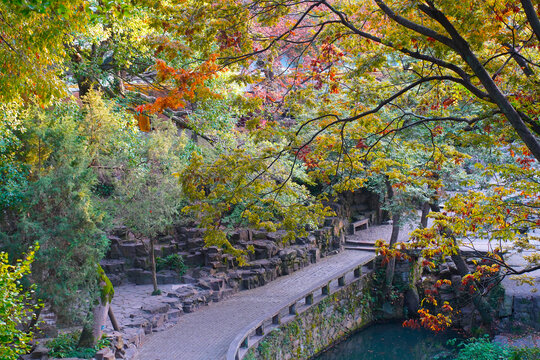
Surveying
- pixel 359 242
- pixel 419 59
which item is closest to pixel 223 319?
pixel 419 59

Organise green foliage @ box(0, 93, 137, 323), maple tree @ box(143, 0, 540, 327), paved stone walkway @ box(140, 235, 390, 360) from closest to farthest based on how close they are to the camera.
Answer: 1. maple tree @ box(143, 0, 540, 327)
2. green foliage @ box(0, 93, 137, 323)
3. paved stone walkway @ box(140, 235, 390, 360)

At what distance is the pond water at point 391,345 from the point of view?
1659 centimetres

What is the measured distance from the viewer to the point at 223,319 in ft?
47.6

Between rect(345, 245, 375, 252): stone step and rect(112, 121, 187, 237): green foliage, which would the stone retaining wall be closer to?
rect(345, 245, 375, 252): stone step

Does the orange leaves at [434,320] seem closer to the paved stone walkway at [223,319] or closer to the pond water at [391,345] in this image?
the pond water at [391,345]

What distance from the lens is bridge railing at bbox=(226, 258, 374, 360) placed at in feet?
38.8

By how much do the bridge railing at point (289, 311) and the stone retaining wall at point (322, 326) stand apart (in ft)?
0.50

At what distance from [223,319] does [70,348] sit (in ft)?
15.3

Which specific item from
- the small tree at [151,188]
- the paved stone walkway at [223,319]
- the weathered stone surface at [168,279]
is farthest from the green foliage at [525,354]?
the weathered stone surface at [168,279]

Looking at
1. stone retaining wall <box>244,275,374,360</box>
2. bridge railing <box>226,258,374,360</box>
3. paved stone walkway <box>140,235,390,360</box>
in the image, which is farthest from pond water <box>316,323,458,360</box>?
paved stone walkway <box>140,235,390,360</box>

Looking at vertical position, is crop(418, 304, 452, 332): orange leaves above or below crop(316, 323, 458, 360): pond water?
above

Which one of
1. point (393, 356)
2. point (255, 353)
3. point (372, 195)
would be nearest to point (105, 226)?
point (255, 353)

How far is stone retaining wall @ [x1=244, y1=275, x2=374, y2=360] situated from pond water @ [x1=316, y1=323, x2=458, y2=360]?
1.17ft

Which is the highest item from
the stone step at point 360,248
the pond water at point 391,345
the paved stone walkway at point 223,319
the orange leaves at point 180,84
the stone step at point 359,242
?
the orange leaves at point 180,84
